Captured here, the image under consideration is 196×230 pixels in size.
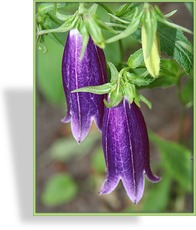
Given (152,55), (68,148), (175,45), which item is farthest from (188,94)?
(68,148)

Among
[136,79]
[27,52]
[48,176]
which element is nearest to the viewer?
[136,79]

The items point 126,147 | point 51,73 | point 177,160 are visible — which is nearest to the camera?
point 126,147

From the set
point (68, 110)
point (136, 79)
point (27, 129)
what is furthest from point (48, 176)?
point (136, 79)

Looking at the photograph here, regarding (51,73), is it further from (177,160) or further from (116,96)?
(116,96)

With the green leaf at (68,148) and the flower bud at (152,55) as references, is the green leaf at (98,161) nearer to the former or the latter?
the green leaf at (68,148)

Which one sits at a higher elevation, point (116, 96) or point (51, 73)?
point (51, 73)

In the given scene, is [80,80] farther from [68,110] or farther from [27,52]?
[27,52]
